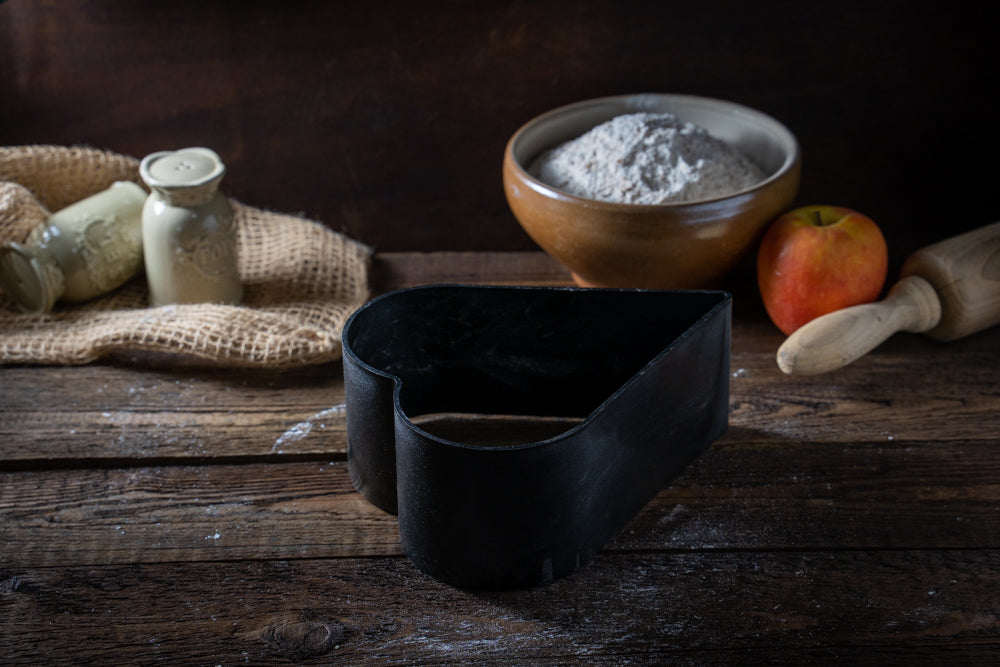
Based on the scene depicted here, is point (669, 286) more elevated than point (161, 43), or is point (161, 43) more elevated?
point (161, 43)

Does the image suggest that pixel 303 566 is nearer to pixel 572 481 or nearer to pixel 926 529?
pixel 572 481

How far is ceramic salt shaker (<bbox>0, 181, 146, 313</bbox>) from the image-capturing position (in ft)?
2.57

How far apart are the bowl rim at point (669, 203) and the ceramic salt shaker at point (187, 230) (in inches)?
9.4

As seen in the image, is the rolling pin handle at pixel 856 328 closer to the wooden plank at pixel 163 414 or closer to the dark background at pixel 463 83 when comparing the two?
the dark background at pixel 463 83

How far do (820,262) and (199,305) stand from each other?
1.57 ft

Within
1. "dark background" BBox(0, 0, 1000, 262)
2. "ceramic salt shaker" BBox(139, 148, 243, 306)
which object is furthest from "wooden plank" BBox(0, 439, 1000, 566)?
"dark background" BBox(0, 0, 1000, 262)

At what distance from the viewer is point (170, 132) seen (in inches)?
36.9

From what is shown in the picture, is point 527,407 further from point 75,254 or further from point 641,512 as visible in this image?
point 75,254

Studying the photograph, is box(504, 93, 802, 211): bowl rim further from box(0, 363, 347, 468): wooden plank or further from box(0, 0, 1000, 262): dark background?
box(0, 363, 347, 468): wooden plank

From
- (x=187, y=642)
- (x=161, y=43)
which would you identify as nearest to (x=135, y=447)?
(x=187, y=642)

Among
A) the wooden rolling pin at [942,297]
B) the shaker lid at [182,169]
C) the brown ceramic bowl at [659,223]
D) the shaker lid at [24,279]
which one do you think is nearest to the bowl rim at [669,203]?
the brown ceramic bowl at [659,223]

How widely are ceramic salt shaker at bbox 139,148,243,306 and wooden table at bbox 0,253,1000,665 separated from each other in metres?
0.08

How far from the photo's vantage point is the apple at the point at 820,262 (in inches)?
28.5

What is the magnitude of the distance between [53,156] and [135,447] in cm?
35
